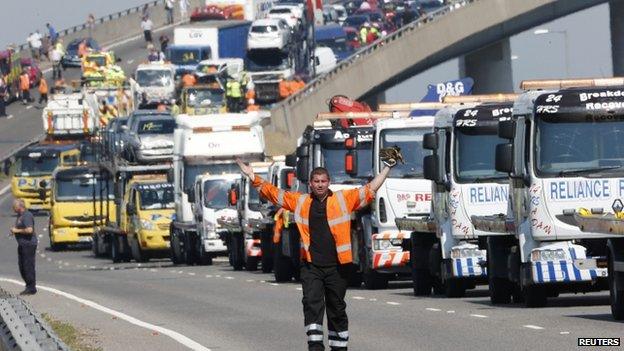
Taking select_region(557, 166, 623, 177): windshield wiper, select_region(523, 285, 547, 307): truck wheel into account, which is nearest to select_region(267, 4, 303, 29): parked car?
select_region(523, 285, 547, 307): truck wheel

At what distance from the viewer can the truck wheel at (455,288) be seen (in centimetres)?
2711

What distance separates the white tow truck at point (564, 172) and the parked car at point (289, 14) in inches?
2711

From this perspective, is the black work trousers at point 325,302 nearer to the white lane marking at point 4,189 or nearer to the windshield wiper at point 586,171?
the windshield wiper at point 586,171

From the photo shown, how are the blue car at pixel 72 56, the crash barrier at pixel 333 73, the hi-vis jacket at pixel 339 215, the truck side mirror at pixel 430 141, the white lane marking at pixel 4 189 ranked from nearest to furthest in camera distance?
the hi-vis jacket at pixel 339 215 < the truck side mirror at pixel 430 141 < the crash barrier at pixel 333 73 < the white lane marking at pixel 4 189 < the blue car at pixel 72 56

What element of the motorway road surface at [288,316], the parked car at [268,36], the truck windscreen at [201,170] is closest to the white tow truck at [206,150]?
the truck windscreen at [201,170]

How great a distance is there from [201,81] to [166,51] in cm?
1414

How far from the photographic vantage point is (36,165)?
241ft

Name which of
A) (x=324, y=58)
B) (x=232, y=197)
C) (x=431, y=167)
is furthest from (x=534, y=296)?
(x=324, y=58)

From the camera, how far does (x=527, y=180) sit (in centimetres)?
2339

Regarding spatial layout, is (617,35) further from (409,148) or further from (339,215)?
(339,215)

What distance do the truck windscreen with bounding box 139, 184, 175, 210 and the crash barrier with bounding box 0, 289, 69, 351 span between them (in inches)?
1227

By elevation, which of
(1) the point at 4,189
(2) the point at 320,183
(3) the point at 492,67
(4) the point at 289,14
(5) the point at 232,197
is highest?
(4) the point at 289,14

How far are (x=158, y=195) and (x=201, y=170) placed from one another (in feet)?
11.8

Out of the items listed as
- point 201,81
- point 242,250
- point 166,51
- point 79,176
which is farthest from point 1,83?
point 242,250
